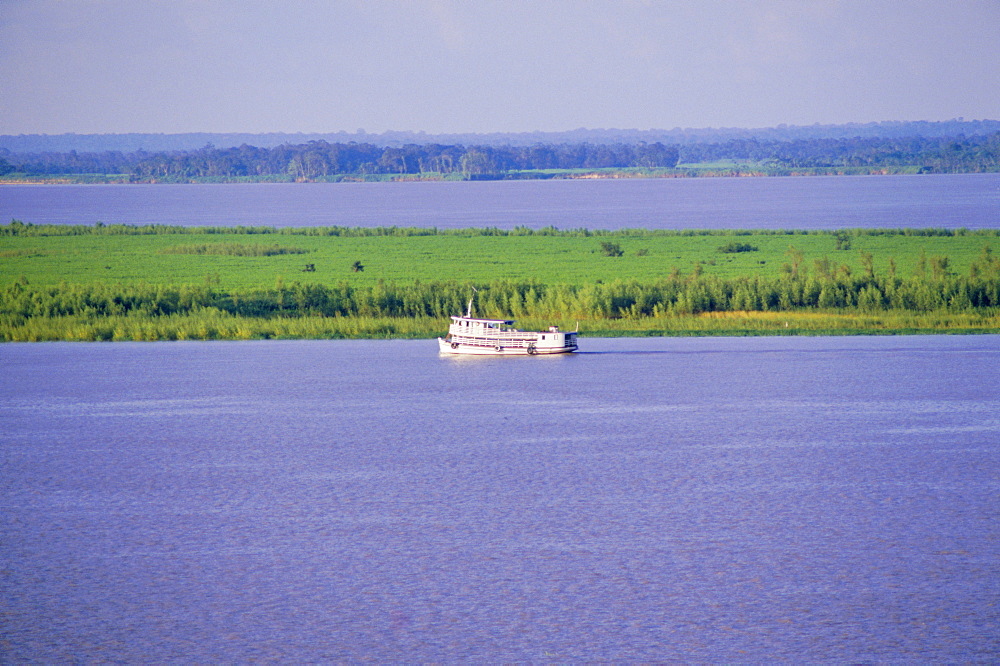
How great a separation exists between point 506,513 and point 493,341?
1209 inches

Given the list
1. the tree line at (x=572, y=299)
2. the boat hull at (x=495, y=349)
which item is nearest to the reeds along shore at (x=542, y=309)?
the tree line at (x=572, y=299)

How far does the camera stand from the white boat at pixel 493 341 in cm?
6412

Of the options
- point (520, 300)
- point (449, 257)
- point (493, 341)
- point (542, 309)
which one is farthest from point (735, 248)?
point (493, 341)

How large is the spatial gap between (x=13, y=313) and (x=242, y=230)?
68438 millimetres

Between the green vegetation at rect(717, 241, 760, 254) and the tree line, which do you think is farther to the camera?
the green vegetation at rect(717, 241, 760, 254)

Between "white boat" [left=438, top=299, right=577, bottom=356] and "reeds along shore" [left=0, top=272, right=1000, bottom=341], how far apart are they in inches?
268

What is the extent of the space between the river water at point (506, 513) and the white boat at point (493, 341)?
3949 mm

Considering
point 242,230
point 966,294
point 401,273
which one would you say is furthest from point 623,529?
Answer: point 242,230

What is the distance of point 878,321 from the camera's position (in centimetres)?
7150

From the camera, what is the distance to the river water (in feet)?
82.3

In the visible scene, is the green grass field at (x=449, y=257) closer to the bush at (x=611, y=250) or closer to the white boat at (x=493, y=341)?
the bush at (x=611, y=250)

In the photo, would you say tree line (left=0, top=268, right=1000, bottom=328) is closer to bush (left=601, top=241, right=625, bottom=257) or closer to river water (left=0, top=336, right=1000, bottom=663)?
river water (left=0, top=336, right=1000, bottom=663)

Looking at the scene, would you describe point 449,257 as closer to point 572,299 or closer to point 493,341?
point 572,299

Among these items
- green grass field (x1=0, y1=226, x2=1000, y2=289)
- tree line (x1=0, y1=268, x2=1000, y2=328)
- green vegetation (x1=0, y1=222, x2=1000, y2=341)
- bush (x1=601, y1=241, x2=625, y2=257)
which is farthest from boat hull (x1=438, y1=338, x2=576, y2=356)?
bush (x1=601, y1=241, x2=625, y2=257)
